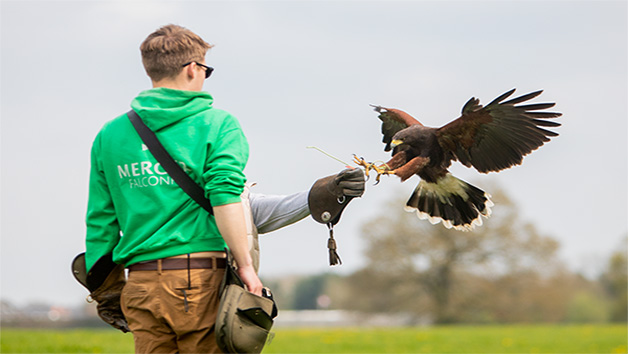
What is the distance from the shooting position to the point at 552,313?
119 ft

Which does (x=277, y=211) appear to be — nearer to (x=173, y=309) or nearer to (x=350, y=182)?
(x=350, y=182)

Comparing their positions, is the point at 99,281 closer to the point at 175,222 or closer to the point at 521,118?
the point at 175,222

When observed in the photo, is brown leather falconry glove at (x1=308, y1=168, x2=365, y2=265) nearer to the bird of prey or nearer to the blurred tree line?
the bird of prey

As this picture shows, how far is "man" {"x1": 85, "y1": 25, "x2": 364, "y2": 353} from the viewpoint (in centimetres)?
274

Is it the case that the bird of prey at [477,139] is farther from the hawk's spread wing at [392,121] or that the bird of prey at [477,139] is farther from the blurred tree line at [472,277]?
the blurred tree line at [472,277]

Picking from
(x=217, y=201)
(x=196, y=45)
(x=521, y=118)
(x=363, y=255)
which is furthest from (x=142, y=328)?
(x=363, y=255)

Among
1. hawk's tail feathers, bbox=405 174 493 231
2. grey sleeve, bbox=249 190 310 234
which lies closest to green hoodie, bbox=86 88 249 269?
grey sleeve, bbox=249 190 310 234

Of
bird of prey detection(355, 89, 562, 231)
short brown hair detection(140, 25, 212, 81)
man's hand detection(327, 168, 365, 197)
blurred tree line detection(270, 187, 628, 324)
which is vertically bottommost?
blurred tree line detection(270, 187, 628, 324)

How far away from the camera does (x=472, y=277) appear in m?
37.2

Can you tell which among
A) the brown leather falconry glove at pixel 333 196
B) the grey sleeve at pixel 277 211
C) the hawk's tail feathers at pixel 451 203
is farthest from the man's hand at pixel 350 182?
the hawk's tail feathers at pixel 451 203

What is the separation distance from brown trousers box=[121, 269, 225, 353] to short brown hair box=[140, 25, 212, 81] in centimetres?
85

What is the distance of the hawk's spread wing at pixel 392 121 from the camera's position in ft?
13.4

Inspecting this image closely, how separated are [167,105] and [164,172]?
287 millimetres

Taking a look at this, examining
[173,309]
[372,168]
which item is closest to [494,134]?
[372,168]
